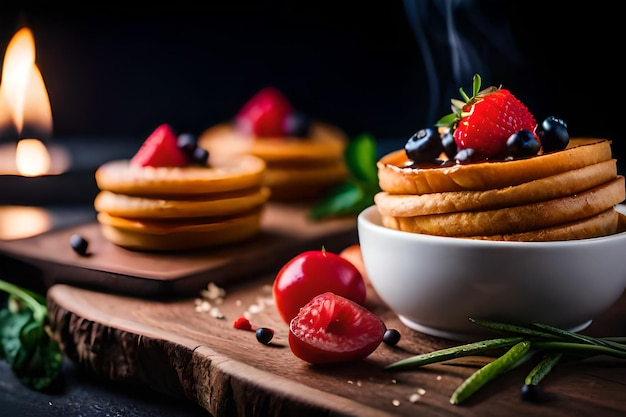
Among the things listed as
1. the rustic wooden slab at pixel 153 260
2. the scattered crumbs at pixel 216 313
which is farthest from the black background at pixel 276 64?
the scattered crumbs at pixel 216 313

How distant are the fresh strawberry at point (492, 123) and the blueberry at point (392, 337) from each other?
470 millimetres

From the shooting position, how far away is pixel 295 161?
3.38 metres

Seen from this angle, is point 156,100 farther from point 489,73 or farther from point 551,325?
point 551,325

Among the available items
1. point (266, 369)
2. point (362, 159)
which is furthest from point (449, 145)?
point (362, 159)

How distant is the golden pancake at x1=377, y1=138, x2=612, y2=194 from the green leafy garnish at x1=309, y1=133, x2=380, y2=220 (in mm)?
1216

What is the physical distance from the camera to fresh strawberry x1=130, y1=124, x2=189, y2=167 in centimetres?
264

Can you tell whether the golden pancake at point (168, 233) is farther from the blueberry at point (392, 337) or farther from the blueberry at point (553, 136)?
the blueberry at point (553, 136)

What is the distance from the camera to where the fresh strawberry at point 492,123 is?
1.78 metres

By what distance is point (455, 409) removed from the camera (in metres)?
1.44

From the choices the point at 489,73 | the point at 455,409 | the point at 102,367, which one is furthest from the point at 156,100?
the point at 455,409

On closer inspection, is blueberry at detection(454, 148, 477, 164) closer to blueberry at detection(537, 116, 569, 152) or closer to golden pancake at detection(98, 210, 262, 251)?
blueberry at detection(537, 116, 569, 152)

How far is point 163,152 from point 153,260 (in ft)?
1.39

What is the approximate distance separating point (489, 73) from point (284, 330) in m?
1.83

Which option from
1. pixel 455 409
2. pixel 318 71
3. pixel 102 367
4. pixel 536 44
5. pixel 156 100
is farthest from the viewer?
pixel 156 100
